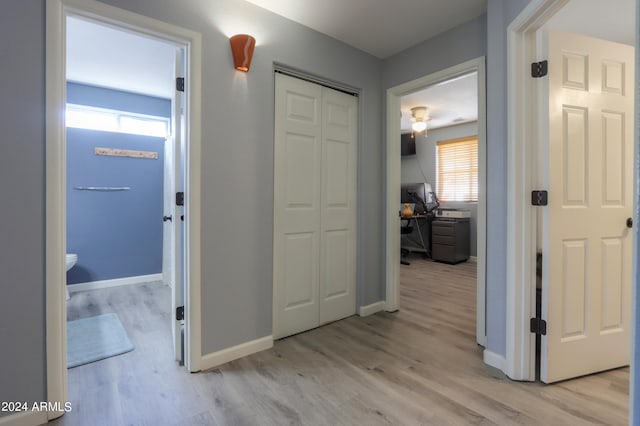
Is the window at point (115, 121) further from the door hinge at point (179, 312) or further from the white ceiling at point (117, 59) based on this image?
the door hinge at point (179, 312)

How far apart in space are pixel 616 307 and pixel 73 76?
5.13m

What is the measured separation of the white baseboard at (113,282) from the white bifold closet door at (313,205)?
244 centimetres

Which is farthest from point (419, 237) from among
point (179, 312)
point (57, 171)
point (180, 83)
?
point (57, 171)

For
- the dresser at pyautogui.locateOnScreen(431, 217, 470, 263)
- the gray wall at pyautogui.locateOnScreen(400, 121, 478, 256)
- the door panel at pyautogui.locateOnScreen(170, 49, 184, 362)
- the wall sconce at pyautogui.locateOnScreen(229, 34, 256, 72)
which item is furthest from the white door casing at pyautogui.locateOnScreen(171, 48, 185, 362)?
the gray wall at pyautogui.locateOnScreen(400, 121, 478, 256)

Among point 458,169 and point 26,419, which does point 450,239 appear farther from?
point 26,419

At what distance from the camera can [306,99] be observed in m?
2.49

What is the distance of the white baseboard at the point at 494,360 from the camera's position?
1904 mm

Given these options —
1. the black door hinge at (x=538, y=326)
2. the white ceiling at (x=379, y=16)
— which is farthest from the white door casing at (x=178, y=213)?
the black door hinge at (x=538, y=326)

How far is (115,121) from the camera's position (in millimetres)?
Result: 3760

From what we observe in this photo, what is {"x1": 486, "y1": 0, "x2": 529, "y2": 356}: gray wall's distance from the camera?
1912 millimetres

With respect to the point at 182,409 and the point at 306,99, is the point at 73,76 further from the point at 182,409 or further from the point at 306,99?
the point at 182,409


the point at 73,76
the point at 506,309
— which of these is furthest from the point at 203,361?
the point at 73,76

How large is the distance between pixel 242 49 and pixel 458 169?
194 inches

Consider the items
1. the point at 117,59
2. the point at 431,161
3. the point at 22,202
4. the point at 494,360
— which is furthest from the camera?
the point at 431,161
